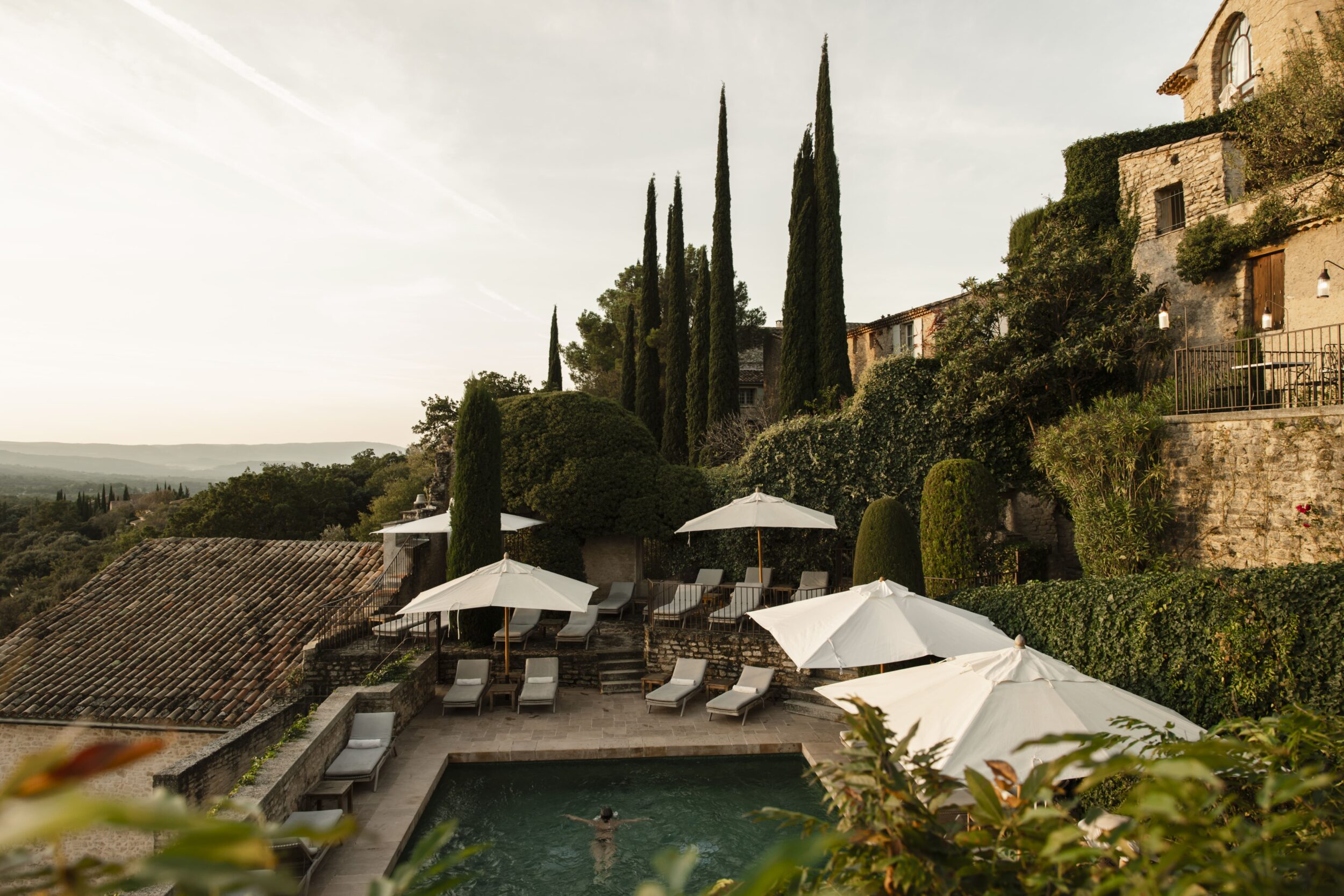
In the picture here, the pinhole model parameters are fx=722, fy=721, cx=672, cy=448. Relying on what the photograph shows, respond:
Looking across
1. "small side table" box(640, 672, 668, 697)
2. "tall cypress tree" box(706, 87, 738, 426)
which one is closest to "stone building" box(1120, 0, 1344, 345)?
"small side table" box(640, 672, 668, 697)

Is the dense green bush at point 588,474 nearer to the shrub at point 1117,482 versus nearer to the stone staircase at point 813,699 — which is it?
the stone staircase at point 813,699

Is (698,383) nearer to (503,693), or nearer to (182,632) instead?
(503,693)

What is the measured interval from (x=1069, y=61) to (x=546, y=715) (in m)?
18.7

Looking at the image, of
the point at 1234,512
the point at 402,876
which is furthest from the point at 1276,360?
the point at 402,876

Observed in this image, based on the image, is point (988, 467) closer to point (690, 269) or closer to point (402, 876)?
point (402, 876)

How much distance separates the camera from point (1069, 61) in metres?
17.1

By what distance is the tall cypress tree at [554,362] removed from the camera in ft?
125

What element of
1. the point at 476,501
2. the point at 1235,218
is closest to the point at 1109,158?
the point at 1235,218

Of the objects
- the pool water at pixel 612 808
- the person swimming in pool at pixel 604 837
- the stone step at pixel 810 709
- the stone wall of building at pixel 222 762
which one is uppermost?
the stone wall of building at pixel 222 762

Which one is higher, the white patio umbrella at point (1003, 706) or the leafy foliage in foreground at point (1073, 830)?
the leafy foliage in foreground at point (1073, 830)

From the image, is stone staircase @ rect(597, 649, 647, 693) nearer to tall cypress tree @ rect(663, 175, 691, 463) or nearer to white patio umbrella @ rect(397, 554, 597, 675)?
white patio umbrella @ rect(397, 554, 597, 675)

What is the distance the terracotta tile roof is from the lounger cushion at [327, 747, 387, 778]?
14.6 ft

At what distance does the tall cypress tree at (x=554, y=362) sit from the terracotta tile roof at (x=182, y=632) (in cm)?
1930

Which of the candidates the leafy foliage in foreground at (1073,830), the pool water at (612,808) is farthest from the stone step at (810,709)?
the leafy foliage in foreground at (1073,830)
